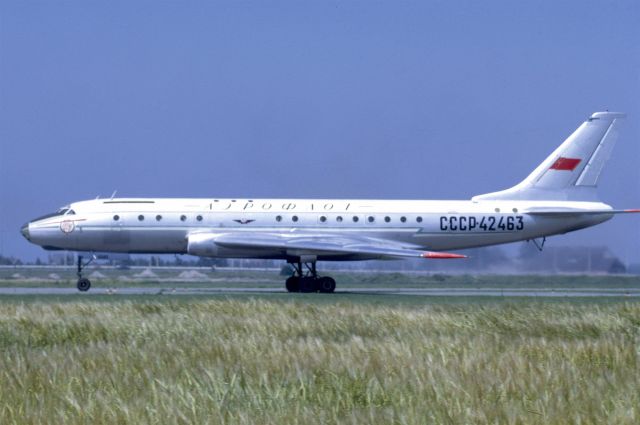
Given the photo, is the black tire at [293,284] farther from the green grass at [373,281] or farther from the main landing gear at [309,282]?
the green grass at [373,281]

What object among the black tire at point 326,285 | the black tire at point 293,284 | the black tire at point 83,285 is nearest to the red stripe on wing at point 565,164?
the black tire at point 326,285

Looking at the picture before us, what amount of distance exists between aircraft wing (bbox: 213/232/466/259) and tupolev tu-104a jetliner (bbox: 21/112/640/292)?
1.1 inches

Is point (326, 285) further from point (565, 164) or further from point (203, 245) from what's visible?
point (565, 164)

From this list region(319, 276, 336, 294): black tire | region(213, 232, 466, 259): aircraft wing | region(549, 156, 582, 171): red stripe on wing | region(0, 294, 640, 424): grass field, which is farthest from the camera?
region(549, 156, 582, 171): red stripe on wing

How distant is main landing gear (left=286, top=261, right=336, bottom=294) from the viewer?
35.4m

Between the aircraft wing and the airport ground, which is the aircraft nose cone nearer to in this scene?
the aircraft wing

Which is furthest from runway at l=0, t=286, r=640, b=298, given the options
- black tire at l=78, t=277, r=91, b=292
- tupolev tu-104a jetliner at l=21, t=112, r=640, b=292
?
tupolev tu-104a jetliner at l=21, t=112, r=640, b=292

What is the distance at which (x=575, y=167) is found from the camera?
1511 inches

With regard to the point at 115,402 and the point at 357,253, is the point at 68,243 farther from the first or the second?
the point at 115,402

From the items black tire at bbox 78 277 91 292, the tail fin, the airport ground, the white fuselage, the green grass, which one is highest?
the tail fin

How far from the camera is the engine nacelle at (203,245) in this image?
3494 centimetres

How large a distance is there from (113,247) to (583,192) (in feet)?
48.2

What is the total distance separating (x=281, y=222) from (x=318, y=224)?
1118 mm

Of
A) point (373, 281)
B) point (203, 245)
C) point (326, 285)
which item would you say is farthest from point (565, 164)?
point (373, 281)
